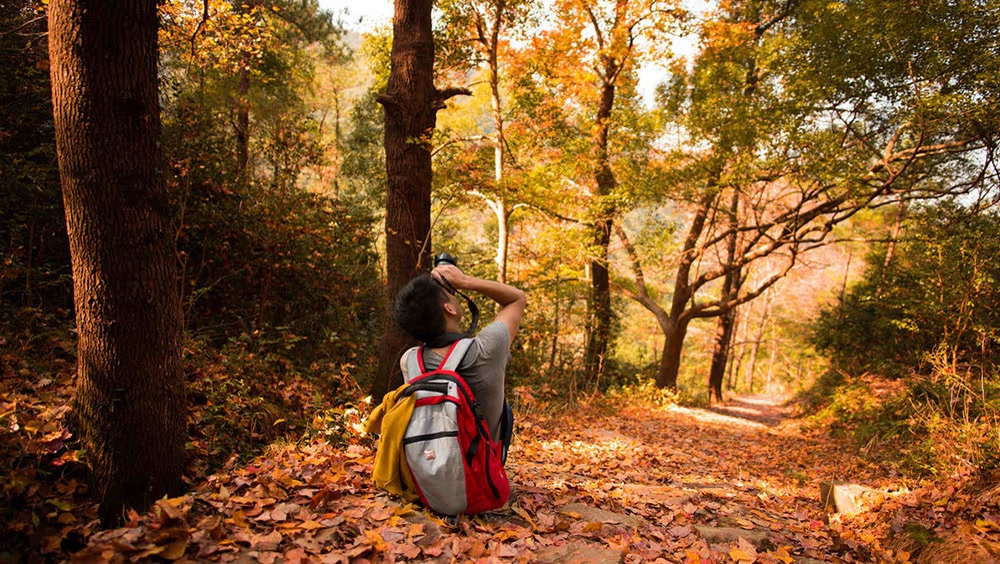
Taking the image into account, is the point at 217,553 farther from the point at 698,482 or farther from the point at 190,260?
the point at 190,260

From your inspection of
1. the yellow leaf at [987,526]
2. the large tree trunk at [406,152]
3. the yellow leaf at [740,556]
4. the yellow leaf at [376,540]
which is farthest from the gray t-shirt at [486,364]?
the yellow leaf at [987,526]

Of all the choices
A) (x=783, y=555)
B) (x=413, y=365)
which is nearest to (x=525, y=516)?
(x=413, y=365)

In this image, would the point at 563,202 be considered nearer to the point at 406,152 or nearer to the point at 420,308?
the point at 406,152

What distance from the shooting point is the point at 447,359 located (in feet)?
9.29

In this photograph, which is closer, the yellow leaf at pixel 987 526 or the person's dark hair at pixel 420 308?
the person's dark hair at pixel 420 308

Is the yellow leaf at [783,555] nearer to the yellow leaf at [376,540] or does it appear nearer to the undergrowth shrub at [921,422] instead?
the yellow leaf at [376,540]

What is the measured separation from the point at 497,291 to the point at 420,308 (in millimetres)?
462

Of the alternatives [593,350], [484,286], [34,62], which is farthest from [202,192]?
[593,350]

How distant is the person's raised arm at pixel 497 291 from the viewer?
2943 millimetres

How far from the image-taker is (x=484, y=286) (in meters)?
3.02

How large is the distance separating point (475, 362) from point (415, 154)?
3.60 m

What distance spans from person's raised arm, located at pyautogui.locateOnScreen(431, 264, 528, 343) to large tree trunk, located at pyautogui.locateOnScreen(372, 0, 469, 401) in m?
2.87

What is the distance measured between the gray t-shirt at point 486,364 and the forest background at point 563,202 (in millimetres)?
2181

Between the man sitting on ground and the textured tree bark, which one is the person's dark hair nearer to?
the man sitting on ground
